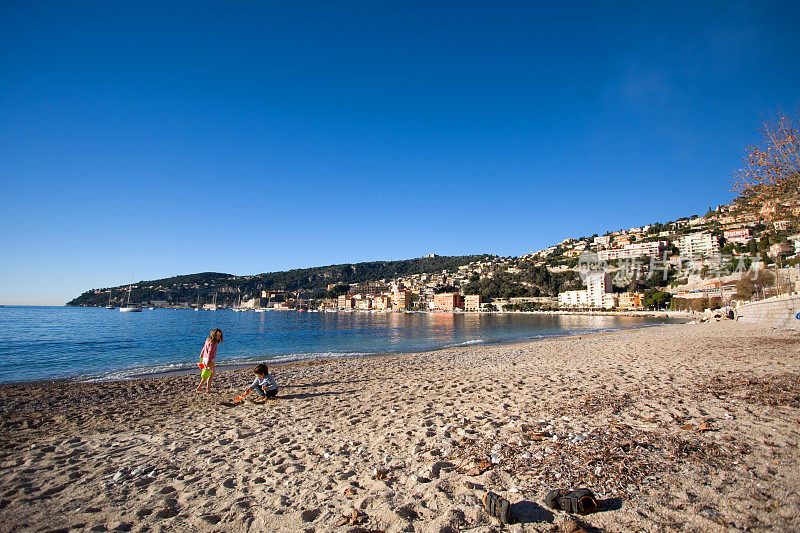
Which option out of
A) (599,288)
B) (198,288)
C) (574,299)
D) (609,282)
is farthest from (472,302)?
(198,288)

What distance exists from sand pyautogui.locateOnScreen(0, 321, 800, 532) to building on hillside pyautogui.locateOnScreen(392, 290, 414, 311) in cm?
14567

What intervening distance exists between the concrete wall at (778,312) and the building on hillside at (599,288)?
88.2m

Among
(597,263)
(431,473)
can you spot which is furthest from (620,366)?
(597,263)

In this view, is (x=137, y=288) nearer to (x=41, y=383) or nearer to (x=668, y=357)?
(x=41, y=383)

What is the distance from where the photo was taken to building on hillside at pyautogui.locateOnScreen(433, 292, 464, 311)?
14250cm

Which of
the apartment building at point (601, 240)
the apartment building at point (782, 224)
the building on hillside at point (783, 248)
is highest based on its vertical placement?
the apartment building at point (601, 240)

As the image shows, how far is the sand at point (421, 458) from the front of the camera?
9.90 feet

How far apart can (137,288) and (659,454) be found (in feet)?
669

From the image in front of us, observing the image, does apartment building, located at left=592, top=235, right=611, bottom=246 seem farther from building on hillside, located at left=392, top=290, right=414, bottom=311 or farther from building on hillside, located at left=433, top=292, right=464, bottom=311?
building on hillside, located at left=392, top=290, right=414, bottom=311

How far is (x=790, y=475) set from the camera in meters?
3.19

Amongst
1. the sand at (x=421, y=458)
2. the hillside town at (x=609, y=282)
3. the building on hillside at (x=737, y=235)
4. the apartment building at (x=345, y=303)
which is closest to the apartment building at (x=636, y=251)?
the hillside town at (x=609, y=282)

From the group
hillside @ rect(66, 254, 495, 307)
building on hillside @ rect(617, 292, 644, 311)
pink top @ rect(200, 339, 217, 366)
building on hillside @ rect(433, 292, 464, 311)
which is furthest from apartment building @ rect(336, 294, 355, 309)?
pink top @ rect(200, 339, 217, 366)

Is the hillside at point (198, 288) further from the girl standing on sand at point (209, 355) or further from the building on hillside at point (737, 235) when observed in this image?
the girl standing on sand at point (209, 355)

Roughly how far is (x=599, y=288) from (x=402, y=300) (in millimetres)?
72535
